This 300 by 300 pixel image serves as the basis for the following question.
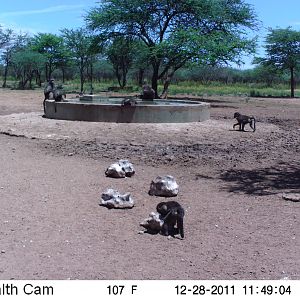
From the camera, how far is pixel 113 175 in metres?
8.50

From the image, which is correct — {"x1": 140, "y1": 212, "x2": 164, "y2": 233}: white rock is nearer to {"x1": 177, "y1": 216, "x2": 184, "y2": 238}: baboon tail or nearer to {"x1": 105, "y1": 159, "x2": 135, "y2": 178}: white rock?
{"x1": 177, "y1": 216, "x2": 184, "y2": 238}: baboon tail

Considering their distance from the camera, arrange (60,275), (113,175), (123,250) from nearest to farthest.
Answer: (60,275), (123,250), (113,175)

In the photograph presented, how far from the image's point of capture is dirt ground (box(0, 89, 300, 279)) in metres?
4.64

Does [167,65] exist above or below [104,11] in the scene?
below

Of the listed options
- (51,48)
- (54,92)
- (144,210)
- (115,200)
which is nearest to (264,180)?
(144,210)

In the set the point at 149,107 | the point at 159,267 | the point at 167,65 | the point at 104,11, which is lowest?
the point at 159,267

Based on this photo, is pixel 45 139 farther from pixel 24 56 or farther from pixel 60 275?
pixel 24 56

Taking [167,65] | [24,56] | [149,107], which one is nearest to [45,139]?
[149,107]

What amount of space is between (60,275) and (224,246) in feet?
5.93

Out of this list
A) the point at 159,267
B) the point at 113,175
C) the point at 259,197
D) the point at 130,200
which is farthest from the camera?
the point at 113,175

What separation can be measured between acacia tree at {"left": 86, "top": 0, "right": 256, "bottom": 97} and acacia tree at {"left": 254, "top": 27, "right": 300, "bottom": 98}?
13.8 meters

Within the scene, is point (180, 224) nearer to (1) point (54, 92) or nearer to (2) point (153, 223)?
(2) point (153, 223)

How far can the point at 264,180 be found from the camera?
8.63m

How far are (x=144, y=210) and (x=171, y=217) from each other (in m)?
1.02
